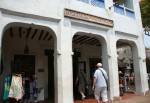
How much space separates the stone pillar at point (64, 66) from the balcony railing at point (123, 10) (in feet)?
14.6

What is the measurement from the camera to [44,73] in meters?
13.7

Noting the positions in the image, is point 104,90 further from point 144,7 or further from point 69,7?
point 144,7

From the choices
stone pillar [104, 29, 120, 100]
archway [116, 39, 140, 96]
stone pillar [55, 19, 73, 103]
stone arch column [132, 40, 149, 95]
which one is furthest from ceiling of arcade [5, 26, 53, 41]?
stone arch column [132, 40, 149, 95]

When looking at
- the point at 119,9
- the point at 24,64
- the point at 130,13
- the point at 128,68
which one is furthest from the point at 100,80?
the point at 128,68

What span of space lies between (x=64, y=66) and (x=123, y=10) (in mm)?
6263

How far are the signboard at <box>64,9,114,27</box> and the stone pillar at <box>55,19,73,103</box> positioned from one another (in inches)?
16.0

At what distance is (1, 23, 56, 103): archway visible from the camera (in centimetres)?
1225

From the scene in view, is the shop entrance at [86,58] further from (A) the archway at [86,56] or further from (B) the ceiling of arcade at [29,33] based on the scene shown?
(B) the ceiling of arcade at [29,33]

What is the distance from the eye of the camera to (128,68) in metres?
23.9

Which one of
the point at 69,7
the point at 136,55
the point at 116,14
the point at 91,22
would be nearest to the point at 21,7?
the point at 69,7

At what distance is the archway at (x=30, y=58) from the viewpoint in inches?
482

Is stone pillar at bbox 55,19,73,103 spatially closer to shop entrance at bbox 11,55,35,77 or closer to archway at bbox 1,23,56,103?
archway at bbox 1,23,56,103

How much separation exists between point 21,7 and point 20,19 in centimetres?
47

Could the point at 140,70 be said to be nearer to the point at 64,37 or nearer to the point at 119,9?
the point at 119,9
